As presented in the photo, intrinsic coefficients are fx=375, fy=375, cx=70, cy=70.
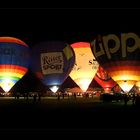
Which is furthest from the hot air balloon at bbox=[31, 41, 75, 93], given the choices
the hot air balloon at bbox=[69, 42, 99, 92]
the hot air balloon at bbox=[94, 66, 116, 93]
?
the hot air balloon at bbox=[94, 66, 116, 93]

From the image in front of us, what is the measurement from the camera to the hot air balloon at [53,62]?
3759 centimetres

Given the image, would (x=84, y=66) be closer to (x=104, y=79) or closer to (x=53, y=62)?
(x=104, y=79)

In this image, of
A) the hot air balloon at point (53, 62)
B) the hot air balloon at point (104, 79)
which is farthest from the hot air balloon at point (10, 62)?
the hot air balloon at point (104, 79)

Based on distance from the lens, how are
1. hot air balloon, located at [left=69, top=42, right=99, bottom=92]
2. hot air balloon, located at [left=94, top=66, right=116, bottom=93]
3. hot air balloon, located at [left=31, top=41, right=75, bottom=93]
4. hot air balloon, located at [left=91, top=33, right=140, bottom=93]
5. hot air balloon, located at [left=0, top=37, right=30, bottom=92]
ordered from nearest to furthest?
hot air balloon, located at [left=91, top=33, right=140, bottom=93] < hot air balloon, located at [left=0, top=37, right=30, bottom=92] < hot air balloon, located at [left=31, top=41, right=75, bottom=93] < hot air balloon, located at [left=69, top=42, right=99, bottom=92] < hot air balloon, located at [left=94, top=66, right=116, bottom=93]

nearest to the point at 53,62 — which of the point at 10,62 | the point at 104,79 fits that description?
the point at 10,62

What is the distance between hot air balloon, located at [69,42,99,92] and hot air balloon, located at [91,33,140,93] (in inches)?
297

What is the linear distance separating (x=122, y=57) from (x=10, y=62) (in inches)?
417

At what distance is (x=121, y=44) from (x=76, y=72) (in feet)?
35.3

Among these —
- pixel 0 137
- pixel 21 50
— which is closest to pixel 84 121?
pixel 0 137

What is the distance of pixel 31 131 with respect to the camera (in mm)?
10758

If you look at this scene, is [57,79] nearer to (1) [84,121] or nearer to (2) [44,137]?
(1) [84,121]

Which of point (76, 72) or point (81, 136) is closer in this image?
point (81, 136)

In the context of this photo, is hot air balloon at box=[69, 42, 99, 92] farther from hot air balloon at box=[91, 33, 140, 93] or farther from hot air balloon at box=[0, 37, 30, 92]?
hot air balloon at box=[0, 37, 30, 92]

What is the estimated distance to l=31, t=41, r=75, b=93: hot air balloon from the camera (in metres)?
37.6
